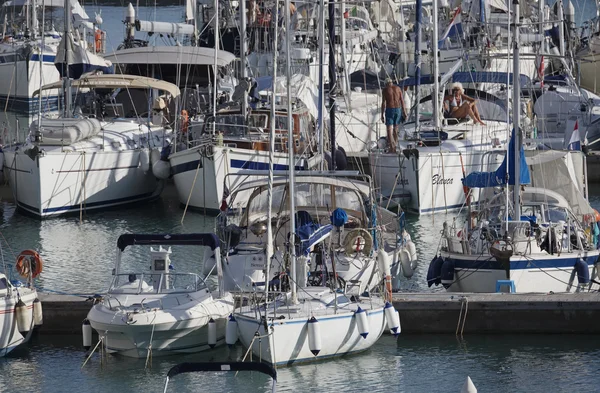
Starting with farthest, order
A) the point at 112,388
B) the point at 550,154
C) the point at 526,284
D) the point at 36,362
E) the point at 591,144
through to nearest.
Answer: the point at 591,144, the point at 550,154, the point at 526,284, the point at 36,362, the point at 112,388

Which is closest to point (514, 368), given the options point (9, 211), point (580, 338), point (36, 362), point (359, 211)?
point (580, 338)

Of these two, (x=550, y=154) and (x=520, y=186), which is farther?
(x=550, y=154)

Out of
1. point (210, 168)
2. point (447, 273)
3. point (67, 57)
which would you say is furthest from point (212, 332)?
point (67, 57)

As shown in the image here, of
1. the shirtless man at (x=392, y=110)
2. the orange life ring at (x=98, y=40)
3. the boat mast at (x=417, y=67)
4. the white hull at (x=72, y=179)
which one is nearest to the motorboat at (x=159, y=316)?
the white hull at (x=72, y=179)

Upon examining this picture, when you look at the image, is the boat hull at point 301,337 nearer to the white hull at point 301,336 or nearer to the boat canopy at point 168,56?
the white hull at point 301,336

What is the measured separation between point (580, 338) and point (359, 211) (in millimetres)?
5212

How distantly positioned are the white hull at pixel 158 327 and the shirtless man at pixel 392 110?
1537 cm

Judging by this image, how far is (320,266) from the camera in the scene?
23953mm

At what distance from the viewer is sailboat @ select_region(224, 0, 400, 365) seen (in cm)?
2136

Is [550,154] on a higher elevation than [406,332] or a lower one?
higher

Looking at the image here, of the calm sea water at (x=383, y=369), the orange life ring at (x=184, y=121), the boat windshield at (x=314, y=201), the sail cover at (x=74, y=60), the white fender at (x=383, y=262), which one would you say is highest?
the sail cover at (x=74, y=60)

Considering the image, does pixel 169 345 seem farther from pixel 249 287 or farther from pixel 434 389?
pixel 434 389

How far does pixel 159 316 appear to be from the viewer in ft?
71.7

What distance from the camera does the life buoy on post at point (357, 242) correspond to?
25.0m
